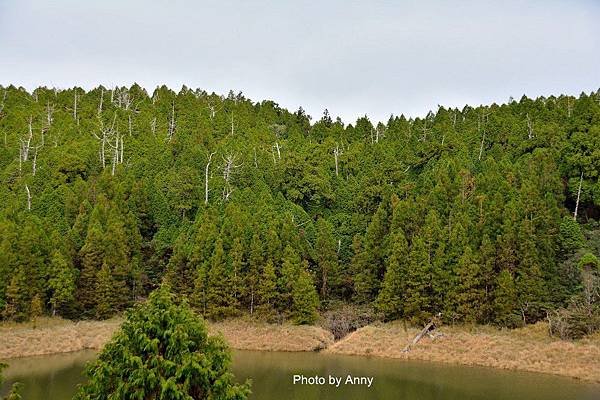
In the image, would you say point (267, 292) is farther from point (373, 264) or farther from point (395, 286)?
point (395, 286)

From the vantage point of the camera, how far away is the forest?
37.2 m

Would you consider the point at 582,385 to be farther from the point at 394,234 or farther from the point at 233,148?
the point at 233,148

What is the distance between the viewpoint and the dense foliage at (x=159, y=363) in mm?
9656

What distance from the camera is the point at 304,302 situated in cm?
3969

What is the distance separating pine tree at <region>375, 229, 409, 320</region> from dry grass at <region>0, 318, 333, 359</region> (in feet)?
14.3

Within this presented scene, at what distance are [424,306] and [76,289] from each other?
2552 centimetres

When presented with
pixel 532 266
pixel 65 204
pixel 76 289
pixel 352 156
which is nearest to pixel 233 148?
pixel 352 156

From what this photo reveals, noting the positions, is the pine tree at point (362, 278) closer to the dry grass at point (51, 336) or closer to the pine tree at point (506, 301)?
the pine tree at point (506, 301)

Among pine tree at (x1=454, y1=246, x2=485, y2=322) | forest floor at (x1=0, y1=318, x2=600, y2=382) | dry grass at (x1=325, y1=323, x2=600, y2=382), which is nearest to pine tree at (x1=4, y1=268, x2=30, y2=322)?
forest floor at (x1=0, y1=318, x2=600, y2=382)

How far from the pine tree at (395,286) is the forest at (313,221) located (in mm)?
107

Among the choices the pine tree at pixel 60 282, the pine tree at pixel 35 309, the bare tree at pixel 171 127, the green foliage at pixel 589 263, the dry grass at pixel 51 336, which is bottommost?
the dry grass at pixel 51 336

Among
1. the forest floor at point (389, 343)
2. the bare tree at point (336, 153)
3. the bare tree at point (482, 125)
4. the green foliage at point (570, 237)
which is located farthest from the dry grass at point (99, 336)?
the bare tree at point (482, 125)

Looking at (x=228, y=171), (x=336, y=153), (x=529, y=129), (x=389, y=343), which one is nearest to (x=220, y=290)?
(x=389, y=343)

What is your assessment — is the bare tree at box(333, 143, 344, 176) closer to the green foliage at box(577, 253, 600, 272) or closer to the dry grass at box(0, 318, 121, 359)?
the green foliage at box(577, 253, 600, 272)
